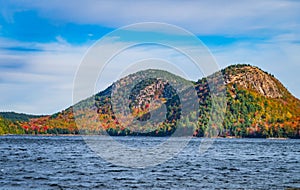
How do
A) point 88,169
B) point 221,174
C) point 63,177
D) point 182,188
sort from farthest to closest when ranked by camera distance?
point 88,169
point 221,174
point 63,177
point 182,188

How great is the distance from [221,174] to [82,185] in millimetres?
16155

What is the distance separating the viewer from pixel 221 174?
5156 centimetres

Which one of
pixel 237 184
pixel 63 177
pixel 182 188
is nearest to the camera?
pixel 182 188

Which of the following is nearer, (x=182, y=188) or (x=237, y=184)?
(x=182, y=188)

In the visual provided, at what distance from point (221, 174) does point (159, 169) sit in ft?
26.5

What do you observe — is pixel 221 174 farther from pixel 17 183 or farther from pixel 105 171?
pixel 17 183

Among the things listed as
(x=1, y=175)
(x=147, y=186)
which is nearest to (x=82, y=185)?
(x=147, y=186)

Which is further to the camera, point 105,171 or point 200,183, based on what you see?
point 105,171

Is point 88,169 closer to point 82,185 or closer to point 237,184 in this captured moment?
point 82,185

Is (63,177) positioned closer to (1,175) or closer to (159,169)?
(1,175)

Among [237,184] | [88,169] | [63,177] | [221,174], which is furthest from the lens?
[88,169]

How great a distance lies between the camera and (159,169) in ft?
187

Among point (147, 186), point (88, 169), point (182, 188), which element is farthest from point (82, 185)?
point (88, 169)

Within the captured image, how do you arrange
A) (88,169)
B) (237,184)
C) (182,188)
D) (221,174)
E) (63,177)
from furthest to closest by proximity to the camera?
(88,169) < (221,174) < (63,177) < (237,184) < (182,188)
